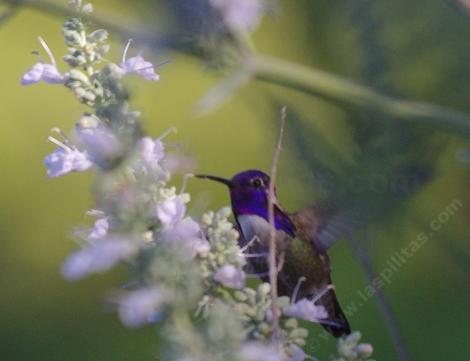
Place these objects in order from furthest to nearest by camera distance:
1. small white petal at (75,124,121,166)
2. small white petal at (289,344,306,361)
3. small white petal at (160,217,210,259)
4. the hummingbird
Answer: the hummingbird
small white petal at (289,344,306,361)
small white petal at (160,217,210,259)
small white petal at (75,124,121,166)

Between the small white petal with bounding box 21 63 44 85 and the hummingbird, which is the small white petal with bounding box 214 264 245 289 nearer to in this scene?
the small white petal with bounding box 21 63 44 85

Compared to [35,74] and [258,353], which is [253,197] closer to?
[35,74]

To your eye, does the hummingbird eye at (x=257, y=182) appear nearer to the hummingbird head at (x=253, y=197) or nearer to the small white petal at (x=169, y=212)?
the hummingbird head at (x=253, y=197)

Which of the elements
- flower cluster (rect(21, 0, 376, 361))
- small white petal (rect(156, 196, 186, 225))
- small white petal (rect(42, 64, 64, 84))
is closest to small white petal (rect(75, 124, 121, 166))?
flower cluster (rect(21, 0, 376, 361))

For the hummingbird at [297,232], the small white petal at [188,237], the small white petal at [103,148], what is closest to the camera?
the small white petal at [103,148]

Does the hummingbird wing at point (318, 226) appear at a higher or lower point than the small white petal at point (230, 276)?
higher

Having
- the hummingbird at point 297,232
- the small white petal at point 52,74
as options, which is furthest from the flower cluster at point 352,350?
the hummingbird at point 297,232
